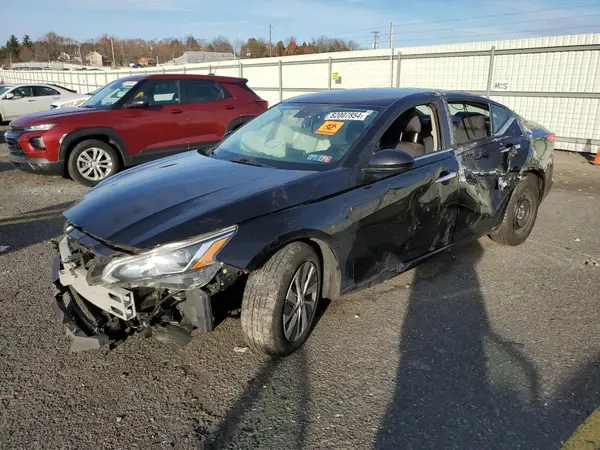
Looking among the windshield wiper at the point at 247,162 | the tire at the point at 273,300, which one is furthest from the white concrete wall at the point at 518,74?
the tire at the point at 273,300

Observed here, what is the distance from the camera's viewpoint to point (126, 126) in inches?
304

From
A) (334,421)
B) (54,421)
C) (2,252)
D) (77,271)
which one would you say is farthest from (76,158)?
(334,421)

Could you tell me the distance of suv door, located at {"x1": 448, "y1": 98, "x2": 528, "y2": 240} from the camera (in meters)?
4.18

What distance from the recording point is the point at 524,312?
3.68 metres

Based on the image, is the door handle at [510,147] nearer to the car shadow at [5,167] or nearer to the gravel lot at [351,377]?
the gravel lot at [351,377]

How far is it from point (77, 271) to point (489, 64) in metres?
12.1

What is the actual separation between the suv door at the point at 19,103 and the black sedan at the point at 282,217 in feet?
51.4

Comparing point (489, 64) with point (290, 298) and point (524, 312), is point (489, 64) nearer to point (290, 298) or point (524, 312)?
point (524, 312)

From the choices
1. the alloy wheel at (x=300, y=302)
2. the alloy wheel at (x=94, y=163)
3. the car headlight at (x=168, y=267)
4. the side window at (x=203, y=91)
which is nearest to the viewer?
the car headlight at (x=168, y=267)

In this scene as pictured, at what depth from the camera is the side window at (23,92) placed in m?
16.6

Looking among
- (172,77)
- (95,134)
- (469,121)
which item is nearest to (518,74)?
(172,77)

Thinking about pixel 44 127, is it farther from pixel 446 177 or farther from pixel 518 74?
pixel 518 74

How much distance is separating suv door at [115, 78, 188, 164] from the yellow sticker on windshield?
5.02 m

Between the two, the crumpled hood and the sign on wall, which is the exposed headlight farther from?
the sign on wall
